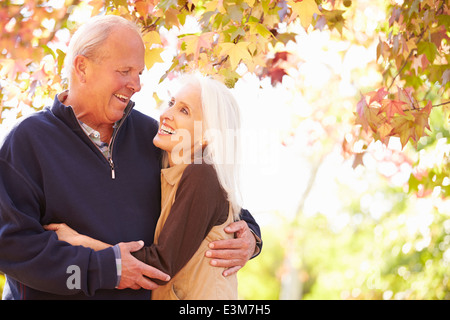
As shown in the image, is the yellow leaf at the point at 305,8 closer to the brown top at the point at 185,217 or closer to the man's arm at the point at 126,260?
the brown top at the point at 185,217

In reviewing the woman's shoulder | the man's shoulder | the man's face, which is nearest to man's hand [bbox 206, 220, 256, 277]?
the woman's shoulder

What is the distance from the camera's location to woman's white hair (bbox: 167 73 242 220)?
2355 mm

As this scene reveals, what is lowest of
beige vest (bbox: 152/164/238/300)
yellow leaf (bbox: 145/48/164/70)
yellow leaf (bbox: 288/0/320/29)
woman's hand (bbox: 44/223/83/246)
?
beige vest (bbox: 152/164/238/300)

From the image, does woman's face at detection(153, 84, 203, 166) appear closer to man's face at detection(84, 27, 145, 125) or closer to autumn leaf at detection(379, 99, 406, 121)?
man's face at detection(84, 27, 145, 125)

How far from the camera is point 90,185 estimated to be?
7.36 feet

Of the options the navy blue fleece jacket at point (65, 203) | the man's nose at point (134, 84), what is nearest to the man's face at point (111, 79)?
the man's nose at point (134, 84)

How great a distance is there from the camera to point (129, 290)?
2.24 metres

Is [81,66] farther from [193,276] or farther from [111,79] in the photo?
[193,276]

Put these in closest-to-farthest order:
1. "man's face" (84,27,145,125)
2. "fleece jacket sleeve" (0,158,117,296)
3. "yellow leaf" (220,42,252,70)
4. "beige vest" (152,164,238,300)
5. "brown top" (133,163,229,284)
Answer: "fleece jacket sleeve" (0,158,117,296), "brown top" (133,163,229,284), "beige vest" (152,164,238,300), "man's face" (84,27,145,125), "yellow leaf" (220,42,252,70)

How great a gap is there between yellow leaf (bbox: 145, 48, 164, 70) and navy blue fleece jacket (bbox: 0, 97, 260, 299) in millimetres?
414

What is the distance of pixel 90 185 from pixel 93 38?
65 centimetres

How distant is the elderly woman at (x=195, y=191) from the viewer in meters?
2.17

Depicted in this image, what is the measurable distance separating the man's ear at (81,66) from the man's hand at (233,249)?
0.89 meters
